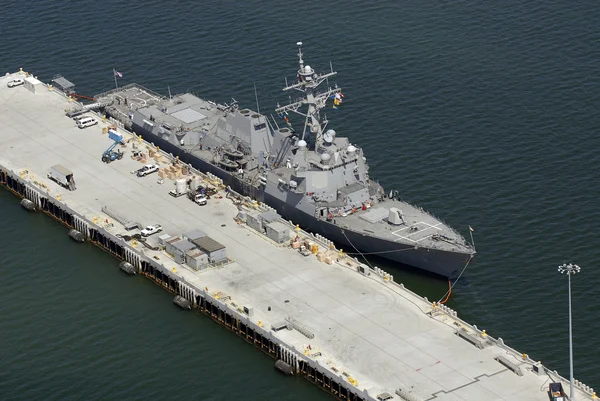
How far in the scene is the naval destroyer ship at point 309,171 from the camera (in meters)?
160

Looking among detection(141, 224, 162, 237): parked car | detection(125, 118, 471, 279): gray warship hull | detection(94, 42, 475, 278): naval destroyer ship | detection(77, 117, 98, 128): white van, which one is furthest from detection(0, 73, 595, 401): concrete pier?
detection(77, 117, 98, 128): white van

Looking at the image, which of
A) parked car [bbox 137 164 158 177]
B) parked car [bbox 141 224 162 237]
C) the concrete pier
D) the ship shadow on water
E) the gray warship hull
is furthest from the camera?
parked car [bbox 137 164 158 177]

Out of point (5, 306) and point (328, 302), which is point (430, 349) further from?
point (5, 306)

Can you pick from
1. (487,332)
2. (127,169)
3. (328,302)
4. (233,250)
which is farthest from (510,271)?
(127,169)

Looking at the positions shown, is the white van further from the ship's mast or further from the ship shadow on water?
the ship shadow on water

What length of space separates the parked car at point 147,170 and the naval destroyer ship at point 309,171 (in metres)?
5.33

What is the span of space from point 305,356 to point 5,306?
3766 cm

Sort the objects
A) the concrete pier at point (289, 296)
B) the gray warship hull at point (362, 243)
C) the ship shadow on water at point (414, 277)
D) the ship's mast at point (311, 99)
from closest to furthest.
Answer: the concrete pier at point (289, 296)
the ship shadow on water at point (414, 277)
the gray warship hull at point (362, 243)
the ship's mast at point (311, 99)

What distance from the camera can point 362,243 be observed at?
16288 centimetres

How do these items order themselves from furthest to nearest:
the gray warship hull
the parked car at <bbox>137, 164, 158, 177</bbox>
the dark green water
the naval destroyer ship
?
1. the parked car at <bbox>137, 164, 158, 177</bbox>
2. the naval destroyer ship
3. the gray warship hull
4. the dark green water

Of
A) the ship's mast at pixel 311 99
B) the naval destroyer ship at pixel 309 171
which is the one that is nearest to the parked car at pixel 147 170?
the naval destroyer ship at pixel 309 171

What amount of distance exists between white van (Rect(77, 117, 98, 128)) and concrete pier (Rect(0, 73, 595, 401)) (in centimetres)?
383

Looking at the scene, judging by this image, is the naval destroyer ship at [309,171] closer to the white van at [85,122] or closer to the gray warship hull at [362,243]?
the gray warship hull at [362,243]

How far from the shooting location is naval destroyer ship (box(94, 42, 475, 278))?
6319 inches
